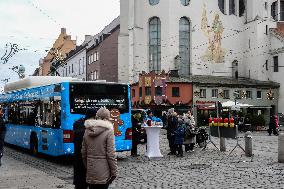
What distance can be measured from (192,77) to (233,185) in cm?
5318

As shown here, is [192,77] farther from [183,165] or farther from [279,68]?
[183,165]

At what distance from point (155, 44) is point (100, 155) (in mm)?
59923

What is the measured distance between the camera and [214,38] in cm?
6775

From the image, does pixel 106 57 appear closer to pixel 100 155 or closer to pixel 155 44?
pixel 155 44

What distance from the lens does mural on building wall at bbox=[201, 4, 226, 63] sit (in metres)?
66.9

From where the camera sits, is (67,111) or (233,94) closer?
(67,111)

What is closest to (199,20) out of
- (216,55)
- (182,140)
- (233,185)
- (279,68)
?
(216,55)

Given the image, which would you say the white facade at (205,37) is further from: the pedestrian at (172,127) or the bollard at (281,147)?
the bollard at (281,147)

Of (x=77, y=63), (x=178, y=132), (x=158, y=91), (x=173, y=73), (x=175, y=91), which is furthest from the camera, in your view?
(x=77, y=63)

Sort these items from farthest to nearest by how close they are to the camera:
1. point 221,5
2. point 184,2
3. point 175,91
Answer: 1. point 221,5
2. point 184,2
3. point 175,91

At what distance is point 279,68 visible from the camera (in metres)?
65.2

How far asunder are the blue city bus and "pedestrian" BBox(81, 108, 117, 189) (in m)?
8.73

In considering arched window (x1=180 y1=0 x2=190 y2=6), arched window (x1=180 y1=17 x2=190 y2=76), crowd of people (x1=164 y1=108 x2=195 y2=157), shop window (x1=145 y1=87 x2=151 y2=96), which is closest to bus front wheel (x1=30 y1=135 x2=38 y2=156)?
crowd of people (x1=164 y1=108 x2=195 y2=157)

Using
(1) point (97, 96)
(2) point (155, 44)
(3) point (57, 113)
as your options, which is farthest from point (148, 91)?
(3) point (57, 113)
